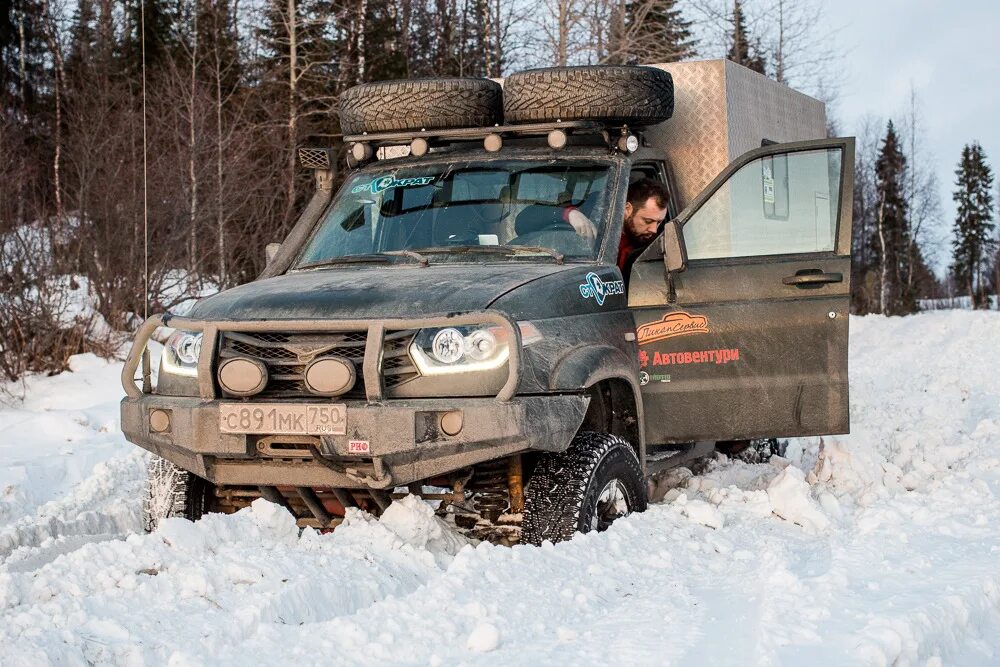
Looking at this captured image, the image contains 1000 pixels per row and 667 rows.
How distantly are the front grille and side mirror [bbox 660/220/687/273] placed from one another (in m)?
1.75

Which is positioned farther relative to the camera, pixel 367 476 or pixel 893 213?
pixel 893 213

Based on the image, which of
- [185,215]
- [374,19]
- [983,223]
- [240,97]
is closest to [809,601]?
[185,215]

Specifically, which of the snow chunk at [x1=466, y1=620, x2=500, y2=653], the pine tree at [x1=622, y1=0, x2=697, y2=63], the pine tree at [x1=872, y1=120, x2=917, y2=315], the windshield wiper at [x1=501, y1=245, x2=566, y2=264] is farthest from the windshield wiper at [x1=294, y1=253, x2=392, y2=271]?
the pine tree at [x1=872, y1=120, x2=917, y2=315]

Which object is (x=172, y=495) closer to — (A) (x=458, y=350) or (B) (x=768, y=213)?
(A) (x=458, y=350)

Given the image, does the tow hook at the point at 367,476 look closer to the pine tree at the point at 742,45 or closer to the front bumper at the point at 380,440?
the front bumper at the point at 380,440

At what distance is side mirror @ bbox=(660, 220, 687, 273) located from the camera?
616 centimetres

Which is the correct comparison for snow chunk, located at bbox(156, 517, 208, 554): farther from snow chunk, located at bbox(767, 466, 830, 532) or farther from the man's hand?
snow chunk, located at bbox(767, 466, 830, 532)

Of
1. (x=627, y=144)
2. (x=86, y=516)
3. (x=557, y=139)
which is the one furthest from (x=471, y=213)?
(x=86, y=516)

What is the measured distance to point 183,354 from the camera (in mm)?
5410

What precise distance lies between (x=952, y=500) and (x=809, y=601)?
246 cm

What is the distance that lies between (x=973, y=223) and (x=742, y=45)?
52831mm

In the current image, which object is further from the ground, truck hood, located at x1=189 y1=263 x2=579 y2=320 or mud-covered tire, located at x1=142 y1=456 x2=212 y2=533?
truck hood, located at x1=189 y1=263 x2=579 y2=320

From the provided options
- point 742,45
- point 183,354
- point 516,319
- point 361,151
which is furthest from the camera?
point 742,45

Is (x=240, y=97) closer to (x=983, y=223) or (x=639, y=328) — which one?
(x=639, y=328)
